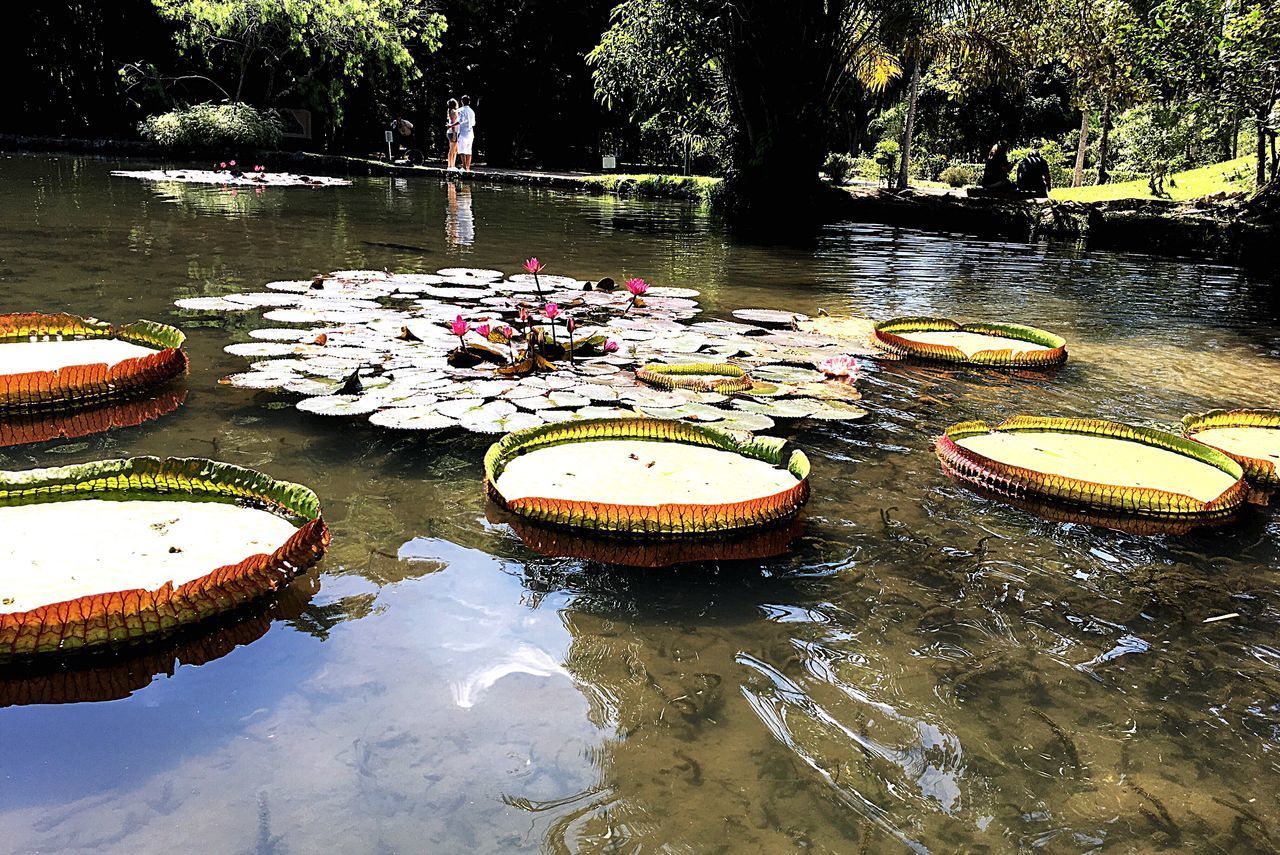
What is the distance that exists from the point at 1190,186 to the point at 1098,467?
50.2 ft

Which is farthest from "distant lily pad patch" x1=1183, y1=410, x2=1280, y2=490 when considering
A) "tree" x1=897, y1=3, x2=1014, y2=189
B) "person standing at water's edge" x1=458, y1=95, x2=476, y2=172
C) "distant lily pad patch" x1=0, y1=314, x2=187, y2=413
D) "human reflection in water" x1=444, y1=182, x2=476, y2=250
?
"person standing at water's edge" x1=458, y1=95, x2=476, y2=172

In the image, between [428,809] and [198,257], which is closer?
[428,809]

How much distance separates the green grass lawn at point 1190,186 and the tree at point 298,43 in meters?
15.5

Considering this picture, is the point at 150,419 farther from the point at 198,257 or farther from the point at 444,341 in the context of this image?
the point at 198,257

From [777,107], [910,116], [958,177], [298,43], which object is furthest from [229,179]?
[958,177]

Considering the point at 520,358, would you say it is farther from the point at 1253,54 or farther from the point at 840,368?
the point at 1253,54

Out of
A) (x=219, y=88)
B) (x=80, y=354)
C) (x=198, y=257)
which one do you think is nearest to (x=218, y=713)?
(x=80, y=354)

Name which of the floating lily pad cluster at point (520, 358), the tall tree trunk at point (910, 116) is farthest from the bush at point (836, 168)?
the floating lily pad cluster at point (520, 358)

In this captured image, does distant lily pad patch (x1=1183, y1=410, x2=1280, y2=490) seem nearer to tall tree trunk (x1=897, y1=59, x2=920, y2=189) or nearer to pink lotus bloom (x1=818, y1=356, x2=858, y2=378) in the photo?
pink lotus bloom (x1=818, y1=356, x2=858, y2=378)

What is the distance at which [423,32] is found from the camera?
23672mm

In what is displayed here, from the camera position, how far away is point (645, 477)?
2525 mm

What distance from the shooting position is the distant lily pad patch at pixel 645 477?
2271 mm

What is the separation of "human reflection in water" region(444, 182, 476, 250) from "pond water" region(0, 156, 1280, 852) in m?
5.76

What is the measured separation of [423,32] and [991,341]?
22641 mm
